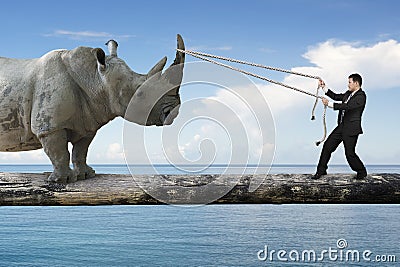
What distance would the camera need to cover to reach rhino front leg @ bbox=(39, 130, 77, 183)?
401cm

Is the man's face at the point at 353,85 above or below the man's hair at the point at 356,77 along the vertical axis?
below

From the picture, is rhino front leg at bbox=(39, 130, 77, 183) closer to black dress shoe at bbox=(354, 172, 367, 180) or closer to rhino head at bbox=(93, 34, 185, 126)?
rhino head at bbox=(93, 34, 185, 126)

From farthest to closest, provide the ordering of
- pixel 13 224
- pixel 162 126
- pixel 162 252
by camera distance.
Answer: pixel 13 224, pixel 162 252, pixel 162 126

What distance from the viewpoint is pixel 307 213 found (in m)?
32.5

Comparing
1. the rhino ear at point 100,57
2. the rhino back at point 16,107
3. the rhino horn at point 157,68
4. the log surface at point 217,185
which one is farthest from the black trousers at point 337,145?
the rhino back at point 16,107

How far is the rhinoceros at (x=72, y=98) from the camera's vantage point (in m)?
3.97

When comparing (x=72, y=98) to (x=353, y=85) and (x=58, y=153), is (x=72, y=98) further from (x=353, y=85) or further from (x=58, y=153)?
(x=353, y=85)

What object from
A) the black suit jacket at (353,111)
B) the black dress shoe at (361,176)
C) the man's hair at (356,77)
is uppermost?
the man's hair at (356,77)

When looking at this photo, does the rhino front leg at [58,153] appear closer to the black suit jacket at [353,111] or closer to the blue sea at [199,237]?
the black suit jacket at [353,111]

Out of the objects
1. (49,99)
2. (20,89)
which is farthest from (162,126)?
(20,89)

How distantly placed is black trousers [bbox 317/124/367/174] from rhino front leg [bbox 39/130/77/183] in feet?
6.34

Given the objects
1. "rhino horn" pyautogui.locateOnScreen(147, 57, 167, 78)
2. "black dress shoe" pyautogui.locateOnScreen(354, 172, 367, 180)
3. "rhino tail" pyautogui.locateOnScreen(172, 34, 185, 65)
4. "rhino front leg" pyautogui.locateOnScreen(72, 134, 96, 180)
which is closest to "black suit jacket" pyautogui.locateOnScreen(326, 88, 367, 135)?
"black dress shoe" pyautogui.locateOnScreen(354, 172, 367, 180)

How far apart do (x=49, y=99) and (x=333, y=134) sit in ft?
6.96

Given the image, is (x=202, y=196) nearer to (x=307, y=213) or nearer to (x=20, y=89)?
(x=20, y=89)
